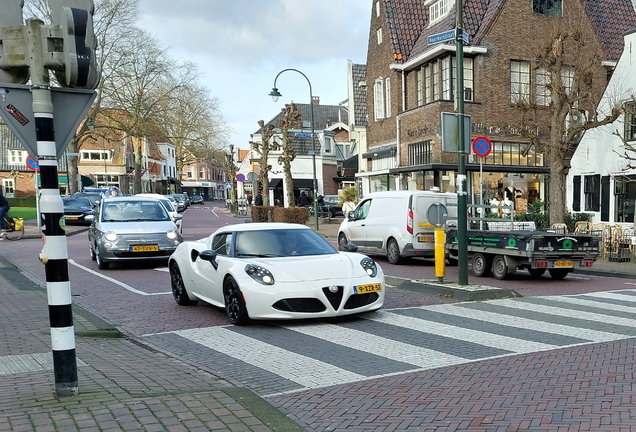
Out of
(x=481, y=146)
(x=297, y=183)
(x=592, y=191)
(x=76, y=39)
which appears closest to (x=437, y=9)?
(x=592, y=191)

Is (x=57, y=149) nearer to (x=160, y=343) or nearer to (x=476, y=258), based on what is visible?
(x=160, y=343)

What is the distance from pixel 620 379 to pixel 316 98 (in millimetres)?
70304

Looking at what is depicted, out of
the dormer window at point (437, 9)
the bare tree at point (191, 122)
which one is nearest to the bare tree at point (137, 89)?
the bare tree at point (191, 122)

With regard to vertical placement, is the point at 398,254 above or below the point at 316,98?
below

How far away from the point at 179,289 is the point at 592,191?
751 inches

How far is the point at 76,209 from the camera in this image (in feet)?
105

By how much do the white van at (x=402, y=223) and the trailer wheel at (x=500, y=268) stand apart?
243 cm

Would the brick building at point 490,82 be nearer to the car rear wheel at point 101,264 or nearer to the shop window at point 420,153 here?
the shop window at point 420,153

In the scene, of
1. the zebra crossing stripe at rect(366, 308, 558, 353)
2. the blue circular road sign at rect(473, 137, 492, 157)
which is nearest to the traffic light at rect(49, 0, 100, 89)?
the zebra crossing stripe at rect(366, 308, 558, 353)

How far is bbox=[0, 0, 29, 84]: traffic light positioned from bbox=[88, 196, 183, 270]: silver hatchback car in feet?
32.6

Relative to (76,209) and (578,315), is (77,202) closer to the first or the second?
(76,209)

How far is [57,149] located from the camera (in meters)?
4.41

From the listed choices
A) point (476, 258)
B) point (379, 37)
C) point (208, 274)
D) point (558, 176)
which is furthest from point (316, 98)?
point (208, 274)

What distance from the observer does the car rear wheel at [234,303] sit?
300 inches
